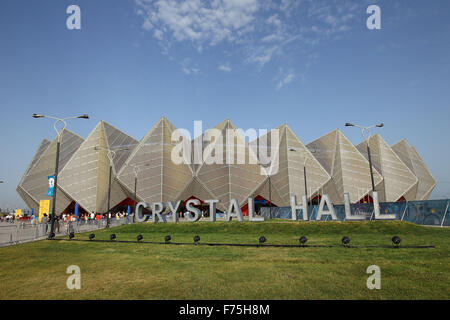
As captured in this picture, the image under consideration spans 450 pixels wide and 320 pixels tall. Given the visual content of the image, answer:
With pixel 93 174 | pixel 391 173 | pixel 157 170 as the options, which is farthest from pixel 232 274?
pixel 391 173

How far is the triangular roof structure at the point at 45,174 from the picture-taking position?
2126 inches

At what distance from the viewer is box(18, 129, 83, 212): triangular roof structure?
54.0 meters

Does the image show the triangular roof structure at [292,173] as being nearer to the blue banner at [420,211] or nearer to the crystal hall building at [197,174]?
the crystal hall building at [197,174]

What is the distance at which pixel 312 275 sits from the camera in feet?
28.9

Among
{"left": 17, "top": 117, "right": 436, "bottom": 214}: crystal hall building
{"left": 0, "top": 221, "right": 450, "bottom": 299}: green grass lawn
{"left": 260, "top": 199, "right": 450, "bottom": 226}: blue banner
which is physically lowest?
{"left": 0, "top": 221, "right": 450, "bottom": 299}: green grass lawn

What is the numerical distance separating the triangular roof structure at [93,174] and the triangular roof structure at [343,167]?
39619 millimetres

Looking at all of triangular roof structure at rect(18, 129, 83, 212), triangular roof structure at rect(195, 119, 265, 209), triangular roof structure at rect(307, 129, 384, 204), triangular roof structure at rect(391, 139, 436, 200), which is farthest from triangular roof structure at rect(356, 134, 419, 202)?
triangular roof structure at rect(18, 129, 83, 212)

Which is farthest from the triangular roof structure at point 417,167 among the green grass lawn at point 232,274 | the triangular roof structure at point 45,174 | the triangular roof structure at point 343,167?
the triangular roof structure at point 45,174

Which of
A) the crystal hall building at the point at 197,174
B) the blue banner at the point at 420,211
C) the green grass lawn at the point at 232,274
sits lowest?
the green grass lawn at the point at 232,274

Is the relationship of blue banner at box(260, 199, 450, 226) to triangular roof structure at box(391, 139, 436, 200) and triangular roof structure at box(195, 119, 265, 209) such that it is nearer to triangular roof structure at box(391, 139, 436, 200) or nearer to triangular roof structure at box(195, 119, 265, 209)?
triangular roof structure at box(195, 119, 265, 209)

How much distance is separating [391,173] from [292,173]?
23034mm

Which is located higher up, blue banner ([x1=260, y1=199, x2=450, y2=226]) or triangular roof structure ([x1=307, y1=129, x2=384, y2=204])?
triangular roof structure ([x1=307, y1=129, x2=384, y2=204])
